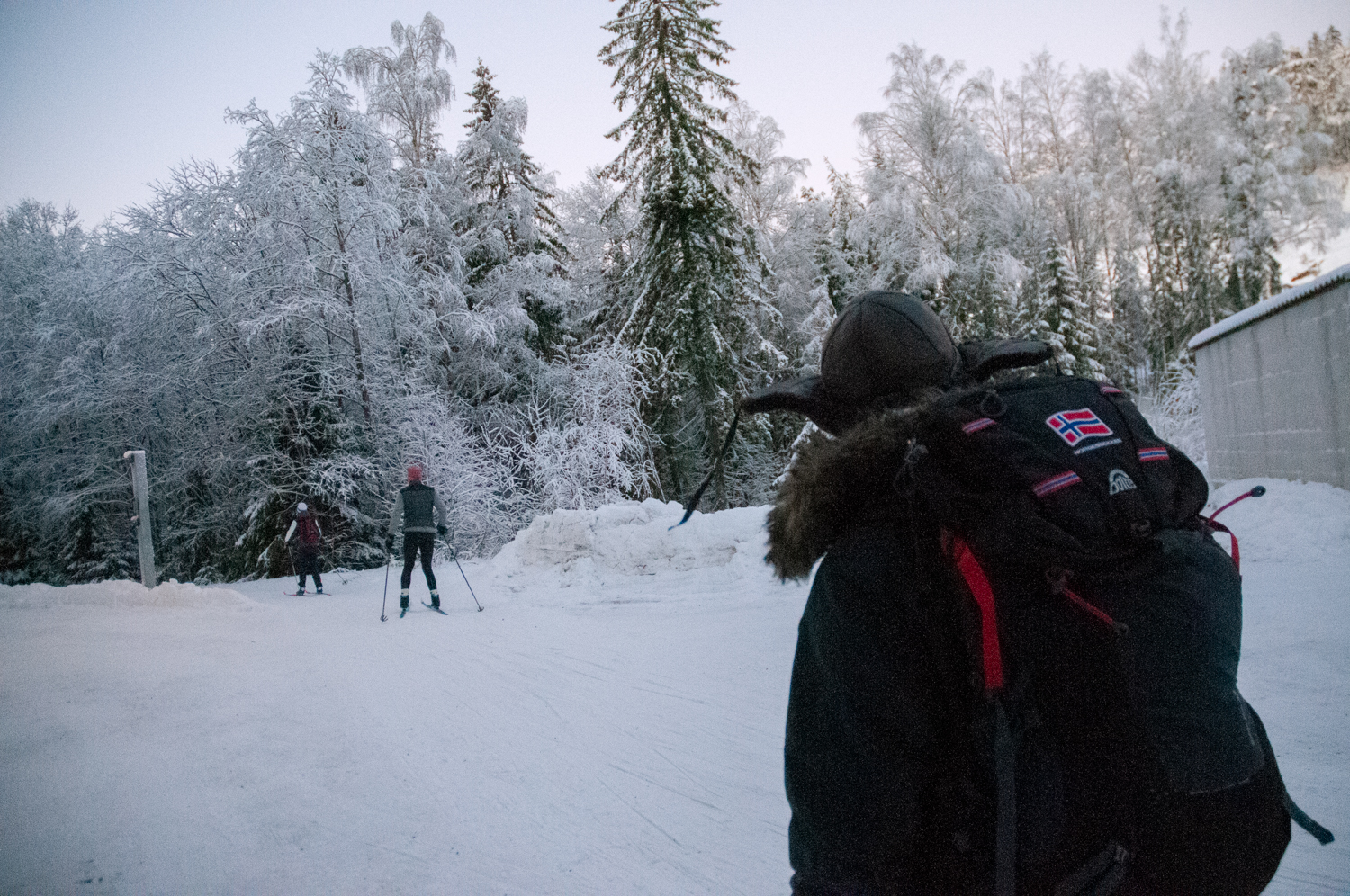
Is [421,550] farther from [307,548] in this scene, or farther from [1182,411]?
[1182,411]

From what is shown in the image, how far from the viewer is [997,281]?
67.7 ft

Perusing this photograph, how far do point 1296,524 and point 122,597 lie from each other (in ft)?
46.9

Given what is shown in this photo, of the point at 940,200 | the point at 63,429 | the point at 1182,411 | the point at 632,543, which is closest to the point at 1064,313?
the point at 940,200

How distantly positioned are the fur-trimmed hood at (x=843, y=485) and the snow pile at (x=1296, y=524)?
8.10 metres

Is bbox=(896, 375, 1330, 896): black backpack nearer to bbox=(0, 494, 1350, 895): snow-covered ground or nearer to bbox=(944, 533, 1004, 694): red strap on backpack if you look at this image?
bbox=(944, 533, 1004, 694): red strap on backpack

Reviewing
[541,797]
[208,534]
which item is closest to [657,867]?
[541,797]

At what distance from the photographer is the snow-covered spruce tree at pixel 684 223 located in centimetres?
1545

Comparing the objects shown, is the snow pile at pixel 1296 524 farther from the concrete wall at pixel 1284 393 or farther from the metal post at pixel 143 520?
the metal post at pixel 143 520

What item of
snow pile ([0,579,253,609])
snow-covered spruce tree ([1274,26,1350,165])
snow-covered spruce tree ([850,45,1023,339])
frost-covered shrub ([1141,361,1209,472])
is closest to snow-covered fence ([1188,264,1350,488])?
frost-covered shrub ([1141,361,1209,472])

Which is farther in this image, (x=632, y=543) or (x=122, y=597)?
(x=632, y=543)

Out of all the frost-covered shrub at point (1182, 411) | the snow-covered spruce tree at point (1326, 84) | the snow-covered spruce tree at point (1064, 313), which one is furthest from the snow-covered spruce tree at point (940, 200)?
the snow-covered spruce tree at point (1326, 84)

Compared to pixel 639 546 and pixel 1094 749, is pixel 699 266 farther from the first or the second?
pixel 1094 749

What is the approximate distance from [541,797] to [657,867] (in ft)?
3.20

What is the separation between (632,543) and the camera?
33.8 feet
